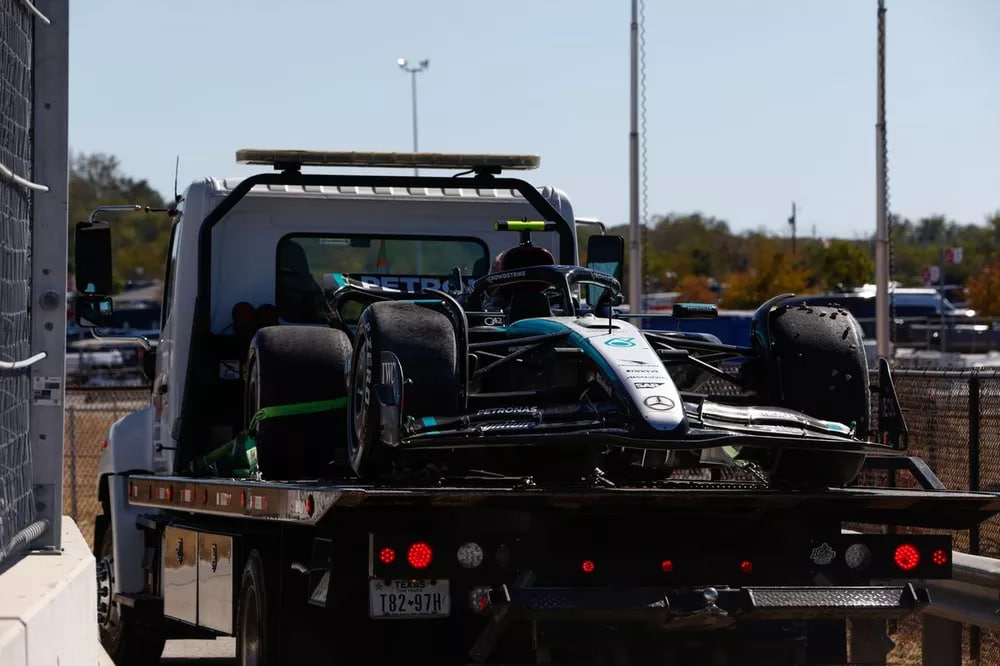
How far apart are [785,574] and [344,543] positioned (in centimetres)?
187

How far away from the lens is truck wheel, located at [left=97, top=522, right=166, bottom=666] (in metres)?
10.2

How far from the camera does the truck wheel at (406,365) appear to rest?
263 inches

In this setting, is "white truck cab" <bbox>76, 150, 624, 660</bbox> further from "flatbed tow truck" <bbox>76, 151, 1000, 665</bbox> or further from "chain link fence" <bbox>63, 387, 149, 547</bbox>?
"chain link fence" <bbox>63, 387, 149, 547</bbox>

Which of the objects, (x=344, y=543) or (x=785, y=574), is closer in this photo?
(x=344, y=543)

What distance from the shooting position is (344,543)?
6531mm

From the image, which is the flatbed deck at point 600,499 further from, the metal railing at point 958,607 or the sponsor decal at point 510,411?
the metal railing at point 958,607

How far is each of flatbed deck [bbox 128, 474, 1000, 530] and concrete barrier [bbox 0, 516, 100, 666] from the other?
92 cm

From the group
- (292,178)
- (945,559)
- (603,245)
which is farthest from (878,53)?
(945,559)

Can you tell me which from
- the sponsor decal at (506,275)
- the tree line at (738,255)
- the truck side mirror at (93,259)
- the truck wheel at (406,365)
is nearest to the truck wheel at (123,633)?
the truck side mirror at (93,259)

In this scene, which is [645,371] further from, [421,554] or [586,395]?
[421,554]

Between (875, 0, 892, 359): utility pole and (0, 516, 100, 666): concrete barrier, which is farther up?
(875, 0, 892, 359): utility pole

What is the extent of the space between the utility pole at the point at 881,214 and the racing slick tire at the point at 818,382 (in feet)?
50.3

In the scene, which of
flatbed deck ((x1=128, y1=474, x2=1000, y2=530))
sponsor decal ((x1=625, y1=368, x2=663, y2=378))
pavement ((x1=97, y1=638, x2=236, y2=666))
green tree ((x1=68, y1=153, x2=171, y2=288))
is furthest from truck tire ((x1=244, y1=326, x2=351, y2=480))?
green tree ((x1=68, y1=153, x2=171, y2=288))

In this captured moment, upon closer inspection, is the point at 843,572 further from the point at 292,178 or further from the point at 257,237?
the point at 257,237
